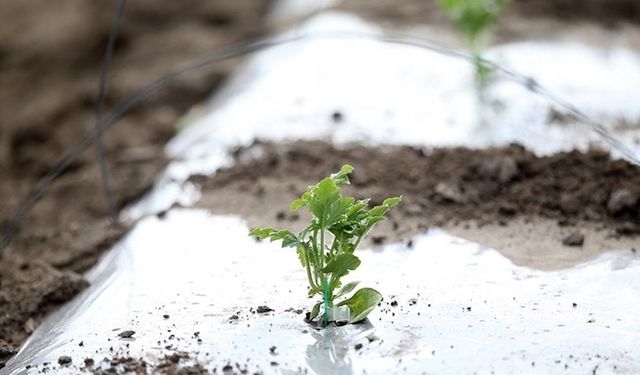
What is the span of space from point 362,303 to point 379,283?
1.07 feet

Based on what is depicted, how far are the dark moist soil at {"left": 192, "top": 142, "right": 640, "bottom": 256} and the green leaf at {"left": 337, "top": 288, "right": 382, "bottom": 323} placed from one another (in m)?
0.66

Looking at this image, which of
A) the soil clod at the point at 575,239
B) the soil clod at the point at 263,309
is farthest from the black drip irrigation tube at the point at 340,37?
the soil clod at the point at 263,309

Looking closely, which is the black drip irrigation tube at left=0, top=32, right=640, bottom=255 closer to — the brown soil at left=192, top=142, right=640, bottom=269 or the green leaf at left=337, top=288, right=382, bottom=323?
the brown soil at left=192, top=142, right=640, bottom=269

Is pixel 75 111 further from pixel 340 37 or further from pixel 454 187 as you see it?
pixel 454 187

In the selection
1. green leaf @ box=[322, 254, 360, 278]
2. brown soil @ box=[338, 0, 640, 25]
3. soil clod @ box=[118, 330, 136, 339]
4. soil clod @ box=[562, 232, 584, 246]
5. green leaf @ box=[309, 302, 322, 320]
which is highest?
brown soil @ box=[338, 0, 640, 25]

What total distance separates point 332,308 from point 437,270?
55 cm

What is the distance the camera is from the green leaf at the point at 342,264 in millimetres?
2838

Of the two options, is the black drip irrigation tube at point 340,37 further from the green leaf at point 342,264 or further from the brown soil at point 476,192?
the green leaf at point 342,264

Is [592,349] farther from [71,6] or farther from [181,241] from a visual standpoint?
[71,6]

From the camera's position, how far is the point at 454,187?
13.2 ft

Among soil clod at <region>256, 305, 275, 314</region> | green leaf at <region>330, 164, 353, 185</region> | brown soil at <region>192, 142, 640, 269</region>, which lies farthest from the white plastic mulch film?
green leaf at <region>330, 164, 353, 185</region>

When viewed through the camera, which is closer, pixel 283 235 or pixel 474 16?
pixel 283 235

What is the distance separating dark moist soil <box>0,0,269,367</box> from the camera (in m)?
4.10

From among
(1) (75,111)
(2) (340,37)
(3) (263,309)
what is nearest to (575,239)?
(3) (263,309)
